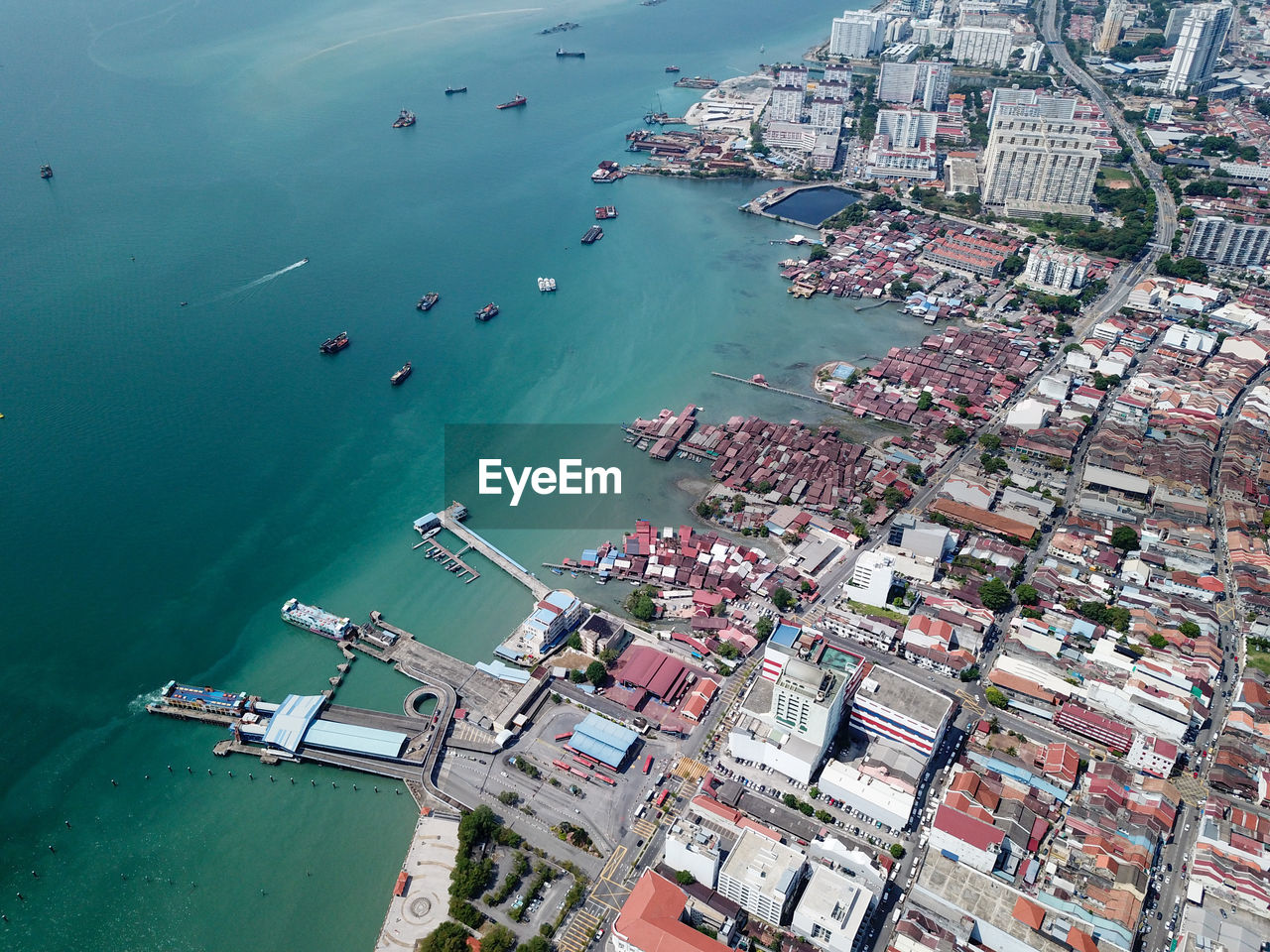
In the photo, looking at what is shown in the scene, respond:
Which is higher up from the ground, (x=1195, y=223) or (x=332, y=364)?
(x=1195, y=223)

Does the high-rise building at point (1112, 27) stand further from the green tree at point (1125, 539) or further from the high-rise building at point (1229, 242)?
the green tree at point (1125, 539)

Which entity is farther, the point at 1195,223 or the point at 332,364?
the point at 1195,223

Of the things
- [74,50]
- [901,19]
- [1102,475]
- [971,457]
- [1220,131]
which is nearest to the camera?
[1102,475]

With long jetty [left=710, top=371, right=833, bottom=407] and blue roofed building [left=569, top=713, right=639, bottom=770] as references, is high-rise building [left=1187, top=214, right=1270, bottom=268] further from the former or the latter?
blue roofed building [left=569, top=713, right=639, bottom=770]

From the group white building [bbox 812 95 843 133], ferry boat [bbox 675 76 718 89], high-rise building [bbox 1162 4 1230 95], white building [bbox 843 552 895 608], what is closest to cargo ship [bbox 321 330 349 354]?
white building [bbox 843 552 895 608]

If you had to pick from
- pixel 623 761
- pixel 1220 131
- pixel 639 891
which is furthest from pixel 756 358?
pixel 1220 131

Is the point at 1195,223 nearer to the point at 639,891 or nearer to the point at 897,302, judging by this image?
the point at 897,302
